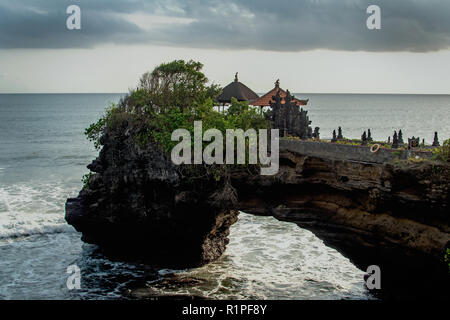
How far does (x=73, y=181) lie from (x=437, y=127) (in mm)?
73163

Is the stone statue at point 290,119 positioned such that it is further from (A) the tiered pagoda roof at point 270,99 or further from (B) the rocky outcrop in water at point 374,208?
(B) the rocky outcrop in water at point 374,208

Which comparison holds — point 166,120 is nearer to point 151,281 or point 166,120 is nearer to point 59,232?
point 151,281

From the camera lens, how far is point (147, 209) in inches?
1000

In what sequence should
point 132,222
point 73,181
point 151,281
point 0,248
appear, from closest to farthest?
1. point 151,281
2. point 132,222
3. point 0,248
4. point 73,181

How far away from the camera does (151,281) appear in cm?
2391

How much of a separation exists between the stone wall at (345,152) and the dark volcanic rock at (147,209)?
3.87 m

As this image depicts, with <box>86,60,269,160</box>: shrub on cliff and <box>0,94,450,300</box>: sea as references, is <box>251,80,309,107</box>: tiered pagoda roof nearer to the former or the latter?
<box>86,60,269,160</box>: shrub on cliff

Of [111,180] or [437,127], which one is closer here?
[111,180]

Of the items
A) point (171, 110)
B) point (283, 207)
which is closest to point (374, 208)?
point (283, 207)

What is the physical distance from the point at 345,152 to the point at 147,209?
9734 mm
